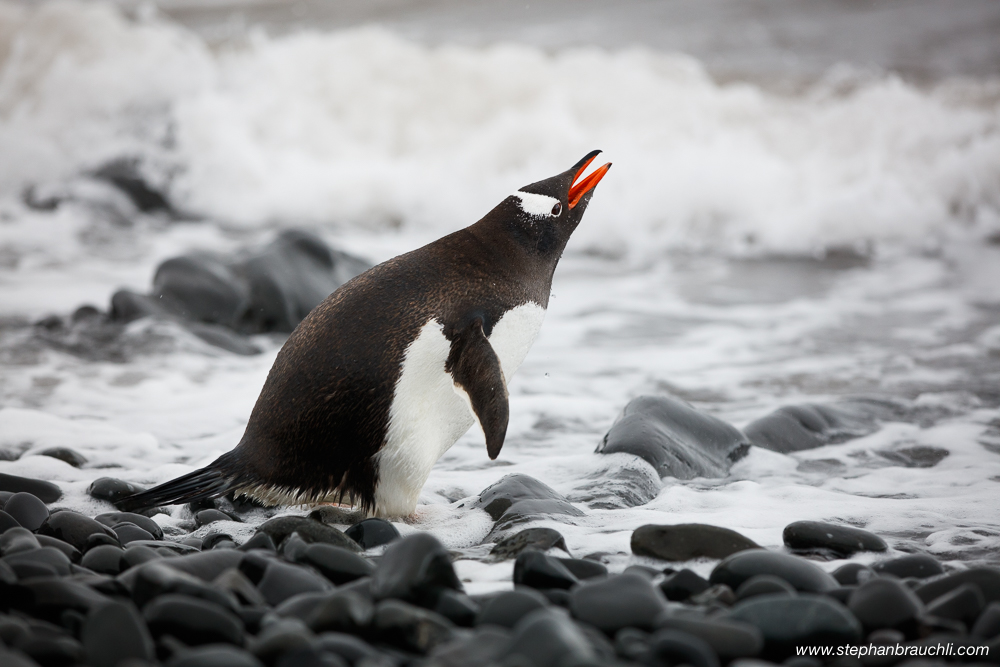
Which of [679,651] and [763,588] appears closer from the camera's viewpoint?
[679,651]

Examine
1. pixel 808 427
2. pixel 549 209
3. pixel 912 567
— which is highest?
pixel 549 209

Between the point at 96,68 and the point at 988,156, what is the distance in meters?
9.51

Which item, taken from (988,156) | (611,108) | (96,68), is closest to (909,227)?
(988,156)

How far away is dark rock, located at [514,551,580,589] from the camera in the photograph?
2328 mm

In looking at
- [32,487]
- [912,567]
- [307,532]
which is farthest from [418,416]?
[912,567]

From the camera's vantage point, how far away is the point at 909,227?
27.1 ft

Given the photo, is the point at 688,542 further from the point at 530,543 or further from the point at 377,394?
the point at 377,394

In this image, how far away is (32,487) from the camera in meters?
3.23

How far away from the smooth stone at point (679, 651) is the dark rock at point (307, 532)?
1123 mm

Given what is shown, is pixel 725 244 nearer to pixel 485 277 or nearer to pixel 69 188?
Result: pixel 485 277

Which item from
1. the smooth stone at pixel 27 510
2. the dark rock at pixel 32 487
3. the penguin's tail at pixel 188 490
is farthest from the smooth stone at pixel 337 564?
the dark rock at pixel 32 487

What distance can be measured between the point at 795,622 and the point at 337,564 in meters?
1.12

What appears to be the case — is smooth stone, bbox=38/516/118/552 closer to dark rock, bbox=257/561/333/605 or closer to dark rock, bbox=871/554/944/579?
dark rock, bbox=257/561/333/605

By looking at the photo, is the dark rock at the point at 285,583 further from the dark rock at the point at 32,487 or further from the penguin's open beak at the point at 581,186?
the penguin's open beak at the point at 581,186
